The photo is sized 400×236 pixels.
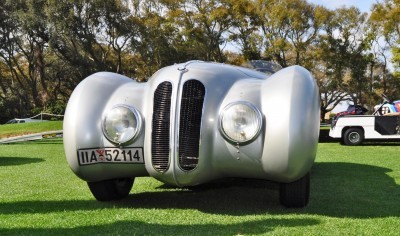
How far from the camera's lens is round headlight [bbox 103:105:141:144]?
4.39 meters

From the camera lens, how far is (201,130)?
13.8 ft

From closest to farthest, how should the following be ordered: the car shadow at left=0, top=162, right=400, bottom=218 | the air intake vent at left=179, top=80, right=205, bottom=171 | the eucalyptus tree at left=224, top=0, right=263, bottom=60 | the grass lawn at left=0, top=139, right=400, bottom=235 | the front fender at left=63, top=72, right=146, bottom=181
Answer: the grass lawn at left=0, top=139, right=400, bottom=235 < the air intake vent at left=179, top=80, right=205, bottom=171 < the front fender at left=63, top=72, right=146, bottom=181 < the car shadow at left=0, top=162, right=400, bottom=218 < the eucalyptus tree at left=224, top=0, right=263, bottom=60

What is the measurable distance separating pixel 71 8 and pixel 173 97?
103 ft

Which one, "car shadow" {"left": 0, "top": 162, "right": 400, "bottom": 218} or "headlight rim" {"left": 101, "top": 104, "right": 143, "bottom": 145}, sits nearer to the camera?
"headlight rim" {"left": 101, "top": 104, "right": 143, "bottom": 145}

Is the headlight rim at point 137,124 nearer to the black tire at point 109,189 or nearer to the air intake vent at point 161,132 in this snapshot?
the air intake vent at point 161,132

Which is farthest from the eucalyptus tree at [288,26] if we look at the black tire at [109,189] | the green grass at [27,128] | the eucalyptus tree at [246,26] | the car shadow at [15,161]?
the black tire at [109,189]

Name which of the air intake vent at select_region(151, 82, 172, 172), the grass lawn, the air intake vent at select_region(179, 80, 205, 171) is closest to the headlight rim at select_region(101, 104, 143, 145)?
the air intake vent at select_region(151, 82, 172, 172)

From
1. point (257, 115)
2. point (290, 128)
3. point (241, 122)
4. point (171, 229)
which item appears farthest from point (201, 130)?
point (171, 229)

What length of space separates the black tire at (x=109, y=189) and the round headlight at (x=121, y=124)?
801 mm

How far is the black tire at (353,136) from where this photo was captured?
15.2m

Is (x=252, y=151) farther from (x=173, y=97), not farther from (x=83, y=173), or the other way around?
(x=83, y=173)

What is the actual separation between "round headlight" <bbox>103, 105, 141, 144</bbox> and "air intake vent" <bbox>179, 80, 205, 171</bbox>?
1.48 feet

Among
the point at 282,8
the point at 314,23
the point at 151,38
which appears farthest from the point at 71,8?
the point at 314,23

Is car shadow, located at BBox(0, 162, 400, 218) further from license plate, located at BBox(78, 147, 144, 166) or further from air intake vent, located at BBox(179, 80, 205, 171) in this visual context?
air intake vent, located at BBox(179, 80, 205, 171)
